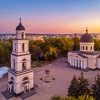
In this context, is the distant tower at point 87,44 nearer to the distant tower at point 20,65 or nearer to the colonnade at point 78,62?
the colonnade at point 78,62

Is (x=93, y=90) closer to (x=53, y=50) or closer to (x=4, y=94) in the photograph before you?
(x=4, y=94)

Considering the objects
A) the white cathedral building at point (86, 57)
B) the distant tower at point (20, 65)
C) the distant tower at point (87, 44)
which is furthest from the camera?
the distant tower at point (87, 44)

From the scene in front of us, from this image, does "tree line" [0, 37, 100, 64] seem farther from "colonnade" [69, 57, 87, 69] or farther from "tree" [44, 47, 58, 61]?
"colonnade" [69, 57, 87, 69]

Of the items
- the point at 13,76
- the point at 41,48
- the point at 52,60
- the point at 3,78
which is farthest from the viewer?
the point at 41,48

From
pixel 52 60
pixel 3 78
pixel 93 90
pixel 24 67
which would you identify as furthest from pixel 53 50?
pixel 93 90

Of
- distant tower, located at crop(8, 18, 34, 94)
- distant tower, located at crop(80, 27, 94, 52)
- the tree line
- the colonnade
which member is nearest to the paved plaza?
distant tower, located at crop(8, 18, 34, 94)

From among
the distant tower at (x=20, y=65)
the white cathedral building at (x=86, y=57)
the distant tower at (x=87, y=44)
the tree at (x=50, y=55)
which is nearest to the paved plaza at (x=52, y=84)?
the distant tower at (x=20, y=65)
